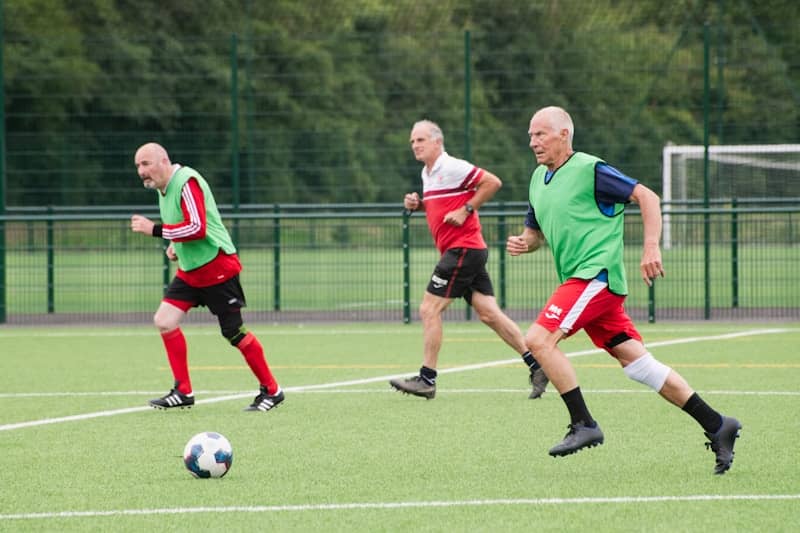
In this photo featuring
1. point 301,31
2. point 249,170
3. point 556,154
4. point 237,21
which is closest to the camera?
point 556,154

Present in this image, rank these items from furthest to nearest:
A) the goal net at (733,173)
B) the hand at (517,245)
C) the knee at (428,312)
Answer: the goal net at (733,173)
the knee at (428,312)
the hand at (517,245)

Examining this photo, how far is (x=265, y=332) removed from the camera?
643 inches

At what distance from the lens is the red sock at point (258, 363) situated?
995 centimetres

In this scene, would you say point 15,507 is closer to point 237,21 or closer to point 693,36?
point 693,36

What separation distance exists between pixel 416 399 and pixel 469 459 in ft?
9.06

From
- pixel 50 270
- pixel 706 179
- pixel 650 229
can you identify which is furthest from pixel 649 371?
→ pixel 50 270

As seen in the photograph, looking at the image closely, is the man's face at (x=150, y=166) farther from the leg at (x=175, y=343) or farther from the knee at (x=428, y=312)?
the knee at (x=428, y=312)

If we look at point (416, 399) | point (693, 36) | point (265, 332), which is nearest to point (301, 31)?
point (693, 36)

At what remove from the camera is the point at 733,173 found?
21.4 m

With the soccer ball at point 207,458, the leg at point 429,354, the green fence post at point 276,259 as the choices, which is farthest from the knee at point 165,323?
the green fence post at point 276,259

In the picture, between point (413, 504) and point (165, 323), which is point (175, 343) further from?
point (413, 504)

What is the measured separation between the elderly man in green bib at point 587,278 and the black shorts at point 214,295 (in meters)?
3.25

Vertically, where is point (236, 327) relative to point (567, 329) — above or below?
below

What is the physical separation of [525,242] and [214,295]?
3010 millimetres
